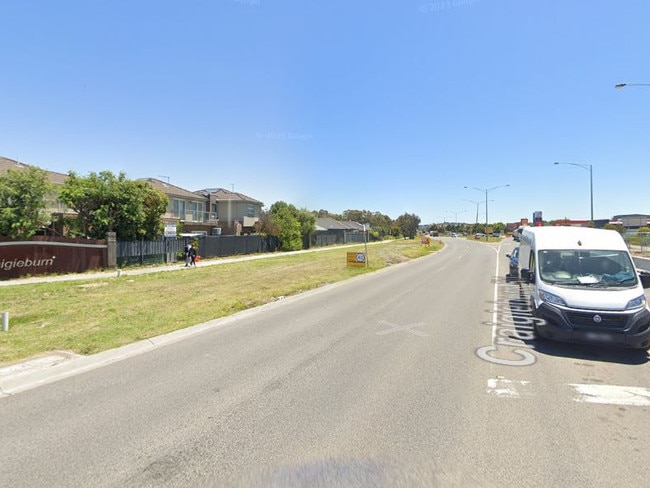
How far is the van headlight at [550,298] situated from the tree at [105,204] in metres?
22.1

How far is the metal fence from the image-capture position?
22.3 meters

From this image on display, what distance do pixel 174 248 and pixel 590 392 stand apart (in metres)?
25.4

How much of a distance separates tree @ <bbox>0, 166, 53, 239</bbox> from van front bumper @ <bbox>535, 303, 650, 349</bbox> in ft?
70.3

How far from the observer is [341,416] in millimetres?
4098

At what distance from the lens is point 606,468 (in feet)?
10.4

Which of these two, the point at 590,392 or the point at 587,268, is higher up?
the point at 587,268

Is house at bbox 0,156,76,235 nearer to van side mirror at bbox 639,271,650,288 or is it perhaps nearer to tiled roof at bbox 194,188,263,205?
tiled roof at bbox 194,188,263,205

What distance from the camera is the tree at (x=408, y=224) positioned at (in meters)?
94.1

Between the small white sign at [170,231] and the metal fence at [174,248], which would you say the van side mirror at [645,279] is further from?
the small white sign at [170,231]

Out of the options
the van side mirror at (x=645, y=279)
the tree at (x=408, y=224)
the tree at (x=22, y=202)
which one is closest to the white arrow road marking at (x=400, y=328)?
the van side mirror at (x=645, y=279)

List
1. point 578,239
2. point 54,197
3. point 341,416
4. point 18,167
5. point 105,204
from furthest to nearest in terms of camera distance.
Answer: point 54,197 → point 18,167 → point 105,204 → point 578,239 → point 341,416

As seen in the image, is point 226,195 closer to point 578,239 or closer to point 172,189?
point 172,189

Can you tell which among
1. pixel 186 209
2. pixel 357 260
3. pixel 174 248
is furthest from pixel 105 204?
pixel 186 209

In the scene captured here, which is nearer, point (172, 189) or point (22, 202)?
point (22, 202)
